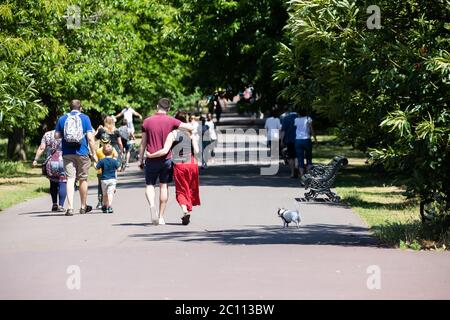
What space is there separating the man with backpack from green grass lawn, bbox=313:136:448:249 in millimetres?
4513

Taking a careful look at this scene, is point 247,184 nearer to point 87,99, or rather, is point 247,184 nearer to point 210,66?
point 210,66

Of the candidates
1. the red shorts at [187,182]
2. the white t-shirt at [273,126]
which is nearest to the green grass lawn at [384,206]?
the white t-shirt at [273,126]

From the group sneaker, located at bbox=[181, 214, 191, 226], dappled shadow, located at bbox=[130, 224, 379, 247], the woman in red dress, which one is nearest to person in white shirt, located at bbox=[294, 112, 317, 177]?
the woman in red dress

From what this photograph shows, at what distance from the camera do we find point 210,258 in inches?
468

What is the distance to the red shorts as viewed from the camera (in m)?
16.5

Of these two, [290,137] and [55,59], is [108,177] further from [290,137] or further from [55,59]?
[290,137]

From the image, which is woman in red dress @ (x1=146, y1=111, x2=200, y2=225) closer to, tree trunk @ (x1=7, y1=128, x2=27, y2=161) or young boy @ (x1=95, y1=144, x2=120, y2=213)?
young boy @ (x1=95, y1=144, x2=120, y2=213)

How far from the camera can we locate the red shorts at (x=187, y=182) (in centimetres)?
1647

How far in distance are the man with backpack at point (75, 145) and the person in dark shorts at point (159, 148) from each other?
6.06ft

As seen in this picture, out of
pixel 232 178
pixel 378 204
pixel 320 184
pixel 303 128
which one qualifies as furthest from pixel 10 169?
pixel 378 204

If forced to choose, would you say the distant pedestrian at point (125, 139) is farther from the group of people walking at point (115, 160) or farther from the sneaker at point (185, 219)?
the sneaker at point (185, 219)

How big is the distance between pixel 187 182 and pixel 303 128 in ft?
31.1

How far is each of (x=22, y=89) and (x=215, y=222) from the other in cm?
826
